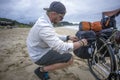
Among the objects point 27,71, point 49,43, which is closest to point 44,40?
point 49,43

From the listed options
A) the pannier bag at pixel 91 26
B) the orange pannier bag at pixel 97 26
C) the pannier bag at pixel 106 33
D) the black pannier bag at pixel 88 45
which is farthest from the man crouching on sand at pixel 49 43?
the pannier bag at pixel 106 33

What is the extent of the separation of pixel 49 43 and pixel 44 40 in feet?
0.44

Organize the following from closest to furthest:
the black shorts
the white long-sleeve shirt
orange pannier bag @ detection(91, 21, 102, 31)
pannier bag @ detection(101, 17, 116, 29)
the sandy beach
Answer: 1. the white long-sleeve shirt
2. the black shorts
3. pannier bag @ detection(101, 17, 116, 29)
4. orange pannier bag @ detection(91, 21, 102, 31)
5. the sandy beach

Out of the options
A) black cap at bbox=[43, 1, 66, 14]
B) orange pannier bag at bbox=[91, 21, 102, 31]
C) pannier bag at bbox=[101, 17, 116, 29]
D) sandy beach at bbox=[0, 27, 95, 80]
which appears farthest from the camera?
sandy beach at bbox=[0, 27, 95, 80]

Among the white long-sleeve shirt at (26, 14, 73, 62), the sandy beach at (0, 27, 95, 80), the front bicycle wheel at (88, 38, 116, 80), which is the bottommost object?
the sandy beach at (0, 27, 95, 80)

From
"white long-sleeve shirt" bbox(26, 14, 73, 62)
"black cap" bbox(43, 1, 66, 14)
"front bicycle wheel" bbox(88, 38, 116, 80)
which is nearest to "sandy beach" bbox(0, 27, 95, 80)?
"front bicycle wheel" bbox(88, 38, 116, 80)

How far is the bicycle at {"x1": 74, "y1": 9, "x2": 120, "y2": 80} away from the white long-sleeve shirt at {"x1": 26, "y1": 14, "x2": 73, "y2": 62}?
841mm

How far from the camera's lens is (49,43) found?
10.7ft

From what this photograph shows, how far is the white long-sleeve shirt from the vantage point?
322 centimetres

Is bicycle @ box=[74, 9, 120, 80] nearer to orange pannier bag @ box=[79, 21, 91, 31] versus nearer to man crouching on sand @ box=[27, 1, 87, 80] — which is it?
orange pannier bag @ box=[79, 21, 91, 31]

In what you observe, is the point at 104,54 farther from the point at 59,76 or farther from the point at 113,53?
the point at 59,76

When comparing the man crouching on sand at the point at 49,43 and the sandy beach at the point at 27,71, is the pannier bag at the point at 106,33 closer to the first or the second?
the man crouching on sand at the point at 49,43

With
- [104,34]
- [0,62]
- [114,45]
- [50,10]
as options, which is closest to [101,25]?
[104,34]

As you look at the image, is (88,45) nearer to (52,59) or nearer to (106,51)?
(106,51)
